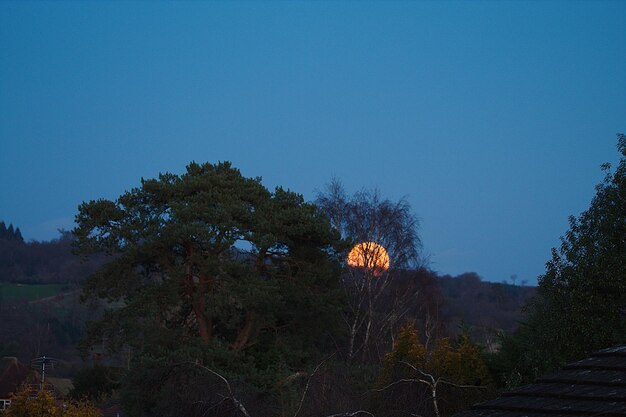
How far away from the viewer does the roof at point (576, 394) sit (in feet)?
24.6

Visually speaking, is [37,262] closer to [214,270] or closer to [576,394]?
[214,270]

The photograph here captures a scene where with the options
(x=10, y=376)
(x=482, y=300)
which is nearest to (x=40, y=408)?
(x=10, y=376)

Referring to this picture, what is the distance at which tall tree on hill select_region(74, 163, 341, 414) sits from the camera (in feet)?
93.5

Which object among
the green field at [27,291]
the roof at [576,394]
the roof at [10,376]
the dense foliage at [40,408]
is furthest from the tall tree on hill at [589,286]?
the green field at [27,291]

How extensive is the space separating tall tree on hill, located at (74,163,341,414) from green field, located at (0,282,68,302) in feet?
176

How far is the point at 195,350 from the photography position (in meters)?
26.7

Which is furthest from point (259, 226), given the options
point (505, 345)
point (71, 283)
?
point (71, 283)

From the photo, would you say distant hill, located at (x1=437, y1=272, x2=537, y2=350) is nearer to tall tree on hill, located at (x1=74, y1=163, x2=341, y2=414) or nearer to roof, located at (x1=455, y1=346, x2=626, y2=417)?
tall tree on hill, located at (x1=74, y1=163, x2=341, y2=414)

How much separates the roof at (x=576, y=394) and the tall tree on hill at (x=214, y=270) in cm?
1936

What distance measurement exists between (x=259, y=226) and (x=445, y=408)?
12.7 meters

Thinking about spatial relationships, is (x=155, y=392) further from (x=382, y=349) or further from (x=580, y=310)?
(x=382, y=349)

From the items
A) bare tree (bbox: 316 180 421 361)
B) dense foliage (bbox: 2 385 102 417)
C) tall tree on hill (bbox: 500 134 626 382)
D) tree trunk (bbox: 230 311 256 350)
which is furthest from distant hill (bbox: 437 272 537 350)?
dense foliage (bbox: 2 385 102 417)

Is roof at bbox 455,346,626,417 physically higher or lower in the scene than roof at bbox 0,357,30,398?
→ lower

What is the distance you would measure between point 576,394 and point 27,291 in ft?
267
